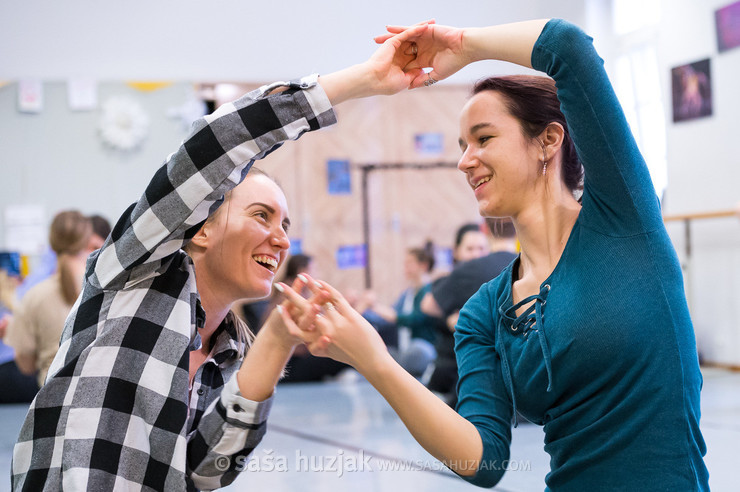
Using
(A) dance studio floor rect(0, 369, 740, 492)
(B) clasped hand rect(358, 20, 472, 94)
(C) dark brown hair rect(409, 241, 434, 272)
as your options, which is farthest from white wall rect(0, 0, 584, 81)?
(B) clasped hand rect(358, 20, 472, 94)

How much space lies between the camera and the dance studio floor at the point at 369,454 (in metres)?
3.12

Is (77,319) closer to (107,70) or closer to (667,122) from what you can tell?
(107,70)

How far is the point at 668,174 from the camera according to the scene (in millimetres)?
6832

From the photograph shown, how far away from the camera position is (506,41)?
1290 millimetres

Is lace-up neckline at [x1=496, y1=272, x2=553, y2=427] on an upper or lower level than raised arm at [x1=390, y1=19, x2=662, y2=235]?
lower

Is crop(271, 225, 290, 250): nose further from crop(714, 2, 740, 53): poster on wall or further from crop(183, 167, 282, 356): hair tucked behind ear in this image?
crop(714, 2, 740, 53): poster on wall

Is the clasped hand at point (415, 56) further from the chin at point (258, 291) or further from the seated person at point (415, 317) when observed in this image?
the seated person at point (415, 317)

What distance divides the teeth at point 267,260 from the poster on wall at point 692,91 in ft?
18.6

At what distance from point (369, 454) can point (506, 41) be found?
2.66 meters

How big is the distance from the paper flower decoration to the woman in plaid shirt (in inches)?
218

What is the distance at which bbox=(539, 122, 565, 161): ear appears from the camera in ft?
4.66

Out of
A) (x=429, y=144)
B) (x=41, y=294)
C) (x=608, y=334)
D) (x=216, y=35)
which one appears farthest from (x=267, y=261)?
(x=429, y=144)

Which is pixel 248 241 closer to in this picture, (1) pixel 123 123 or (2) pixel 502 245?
(2) pixel 502 245

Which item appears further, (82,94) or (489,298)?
(82,94)
